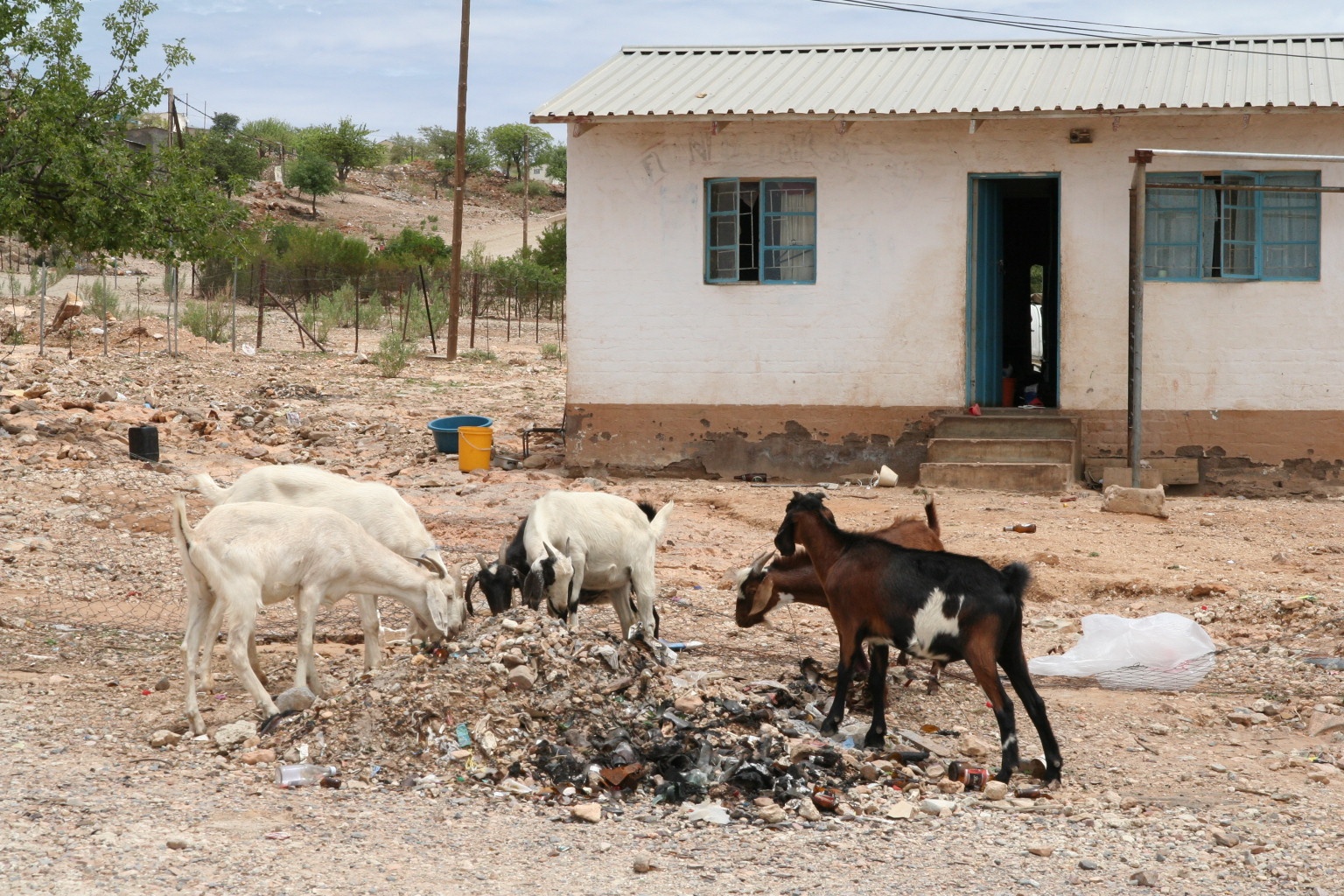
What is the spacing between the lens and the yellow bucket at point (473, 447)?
1520 centimetres

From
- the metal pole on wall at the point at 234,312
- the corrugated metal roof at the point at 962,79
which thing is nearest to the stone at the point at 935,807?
the corrugated metal roof at the point at 962,79

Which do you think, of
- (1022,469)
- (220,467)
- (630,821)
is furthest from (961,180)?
(630,821)

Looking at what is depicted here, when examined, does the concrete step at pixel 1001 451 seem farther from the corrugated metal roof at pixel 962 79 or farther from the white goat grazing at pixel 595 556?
the white goat grazing at pixel 595 556

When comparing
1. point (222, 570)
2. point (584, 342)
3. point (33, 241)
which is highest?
point (33, 241)

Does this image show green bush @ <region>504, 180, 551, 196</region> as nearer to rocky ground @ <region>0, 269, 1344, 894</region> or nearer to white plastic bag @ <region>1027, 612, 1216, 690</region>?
rocky ground @ <region>0, 269, 1344, 894</region>

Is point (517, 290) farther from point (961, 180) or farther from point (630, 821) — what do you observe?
point (630, 821)

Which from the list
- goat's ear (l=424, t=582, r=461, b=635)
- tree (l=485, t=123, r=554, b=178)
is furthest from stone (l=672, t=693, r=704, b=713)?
tree (l=485, t=123, r=554, b=178)

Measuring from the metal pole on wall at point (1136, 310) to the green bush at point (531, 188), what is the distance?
191 feet

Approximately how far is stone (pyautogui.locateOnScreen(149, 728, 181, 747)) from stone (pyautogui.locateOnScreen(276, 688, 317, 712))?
1.65ft

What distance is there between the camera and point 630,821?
5496 mm

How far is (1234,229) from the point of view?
46.9 ft

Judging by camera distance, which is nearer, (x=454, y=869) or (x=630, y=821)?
(x=454, y=869)

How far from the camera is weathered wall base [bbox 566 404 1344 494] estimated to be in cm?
1418

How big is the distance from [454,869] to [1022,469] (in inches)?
399
